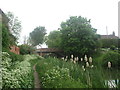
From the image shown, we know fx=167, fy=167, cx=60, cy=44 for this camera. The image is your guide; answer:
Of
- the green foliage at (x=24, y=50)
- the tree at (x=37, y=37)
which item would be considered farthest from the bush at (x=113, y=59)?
the tree at (x=37, y=37)

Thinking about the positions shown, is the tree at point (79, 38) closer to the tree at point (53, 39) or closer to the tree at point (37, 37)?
the tree at point (53, 39)

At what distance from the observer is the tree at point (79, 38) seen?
102ft

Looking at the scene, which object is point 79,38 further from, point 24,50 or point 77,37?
point 24,50

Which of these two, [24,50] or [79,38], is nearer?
[79,38]

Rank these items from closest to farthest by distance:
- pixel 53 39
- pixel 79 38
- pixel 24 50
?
1. pixel 79 38
2. pixel 24 50
3. pixel 53 39

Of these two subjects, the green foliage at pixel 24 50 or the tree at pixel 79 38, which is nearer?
the tree at pixel 79 38

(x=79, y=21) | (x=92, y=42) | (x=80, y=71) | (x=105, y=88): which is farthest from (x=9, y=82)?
(x=79, y=21)

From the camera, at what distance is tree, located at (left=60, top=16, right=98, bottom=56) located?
102ft

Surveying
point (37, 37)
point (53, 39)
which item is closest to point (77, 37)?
point (53, 39)

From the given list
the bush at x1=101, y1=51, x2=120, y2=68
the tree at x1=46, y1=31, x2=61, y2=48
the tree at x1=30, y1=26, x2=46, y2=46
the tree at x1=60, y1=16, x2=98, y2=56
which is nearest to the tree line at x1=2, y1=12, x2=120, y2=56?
the tree at x1=60, y1=16, x2=98, y2=56

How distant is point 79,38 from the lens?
3184 centimetres

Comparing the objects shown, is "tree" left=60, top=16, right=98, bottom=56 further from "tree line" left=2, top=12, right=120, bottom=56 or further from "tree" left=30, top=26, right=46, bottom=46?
"tree" left=30, top=26, right=46, bottom=46

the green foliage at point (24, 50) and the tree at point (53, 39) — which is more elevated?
the tree at point (53, 39)

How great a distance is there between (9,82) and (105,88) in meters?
2.24
